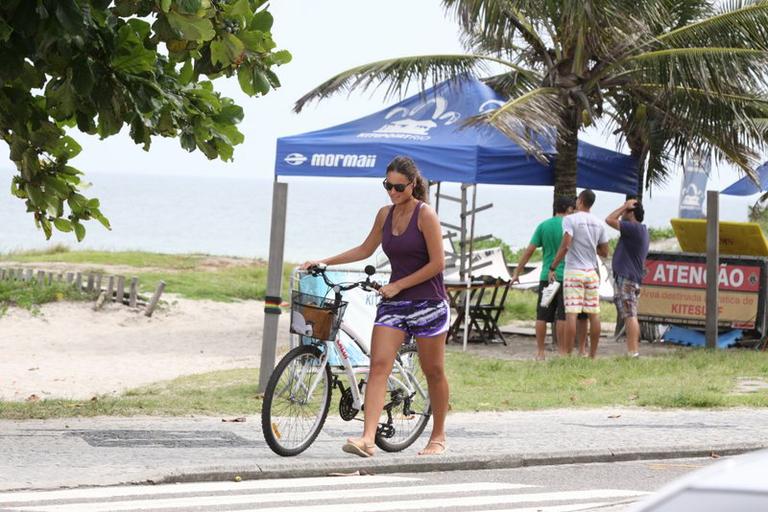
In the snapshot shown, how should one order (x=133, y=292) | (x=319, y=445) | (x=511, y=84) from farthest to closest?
(x=133, y=292)
(x=511, y=84)
(x=319, y=445)

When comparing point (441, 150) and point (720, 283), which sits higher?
point (441, 150)

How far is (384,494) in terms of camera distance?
7617 mm

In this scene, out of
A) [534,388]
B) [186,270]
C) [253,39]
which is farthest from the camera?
[186,270]

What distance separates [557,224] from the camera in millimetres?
16125

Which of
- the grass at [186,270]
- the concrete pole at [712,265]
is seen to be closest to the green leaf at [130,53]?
the concrete pole at [712,265]

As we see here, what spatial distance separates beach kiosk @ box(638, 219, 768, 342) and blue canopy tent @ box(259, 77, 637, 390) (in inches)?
74.5

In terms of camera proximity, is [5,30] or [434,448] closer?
[5,30]

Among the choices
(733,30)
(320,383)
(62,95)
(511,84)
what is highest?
(733,30)

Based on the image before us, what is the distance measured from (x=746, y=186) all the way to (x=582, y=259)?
706 centimetres

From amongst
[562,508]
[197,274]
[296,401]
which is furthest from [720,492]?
Answer: [197,274]

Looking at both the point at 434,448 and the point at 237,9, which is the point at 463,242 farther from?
the point at 237,9

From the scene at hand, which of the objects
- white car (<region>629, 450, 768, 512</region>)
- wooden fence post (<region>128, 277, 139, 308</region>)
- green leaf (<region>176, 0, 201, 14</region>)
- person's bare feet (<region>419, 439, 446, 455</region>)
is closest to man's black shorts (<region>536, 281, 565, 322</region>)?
person's bare feet (<region>419, 439, 446, 455</region>)

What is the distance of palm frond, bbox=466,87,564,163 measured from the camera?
17234mm

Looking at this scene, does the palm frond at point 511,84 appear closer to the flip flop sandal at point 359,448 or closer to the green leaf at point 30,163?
the green leaf at point 30,163
